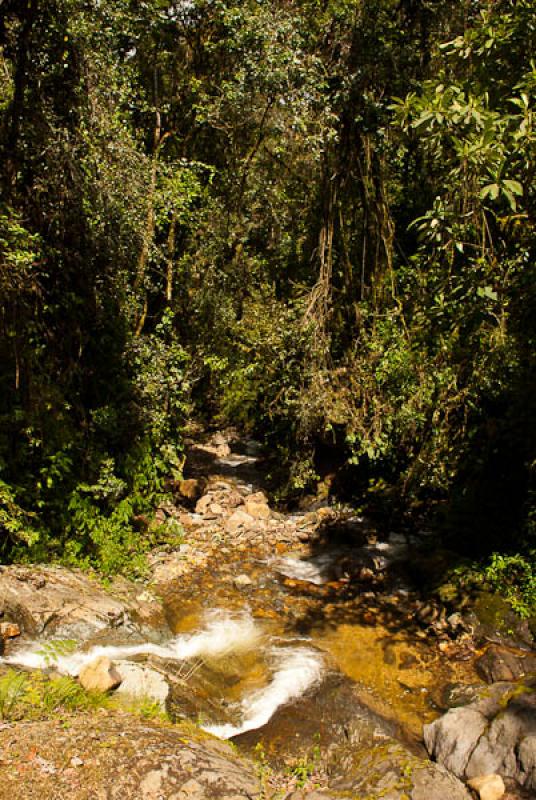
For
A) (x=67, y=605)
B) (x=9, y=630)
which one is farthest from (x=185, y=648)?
(x=9, y=630)

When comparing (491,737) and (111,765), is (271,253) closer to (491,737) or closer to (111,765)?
(491,737)

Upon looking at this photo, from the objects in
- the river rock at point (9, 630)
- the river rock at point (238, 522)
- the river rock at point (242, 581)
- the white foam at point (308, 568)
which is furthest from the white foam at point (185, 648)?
the river rock at point (238, 522)

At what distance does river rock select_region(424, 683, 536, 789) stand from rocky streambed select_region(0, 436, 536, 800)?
→ 0.04 feet

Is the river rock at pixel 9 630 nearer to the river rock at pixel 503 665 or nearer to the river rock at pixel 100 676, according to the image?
the river rock at pixel 100 676

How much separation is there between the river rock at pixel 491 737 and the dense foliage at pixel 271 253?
2.58m

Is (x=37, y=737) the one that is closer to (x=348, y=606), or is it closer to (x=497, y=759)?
(x=497, y=759)

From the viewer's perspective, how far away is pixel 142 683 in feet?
16.9

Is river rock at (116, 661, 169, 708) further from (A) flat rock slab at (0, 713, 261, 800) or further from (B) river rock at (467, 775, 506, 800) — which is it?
(B) river rock at (467, 775, 506, 800)

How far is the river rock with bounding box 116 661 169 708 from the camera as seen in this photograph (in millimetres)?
5051

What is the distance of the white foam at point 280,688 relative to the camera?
5.44 m

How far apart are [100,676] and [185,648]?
1645 mm

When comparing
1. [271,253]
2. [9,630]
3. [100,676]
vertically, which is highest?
[271,253]

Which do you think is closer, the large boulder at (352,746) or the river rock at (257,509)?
the large boulder at (352,746)

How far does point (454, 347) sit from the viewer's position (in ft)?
27.8
